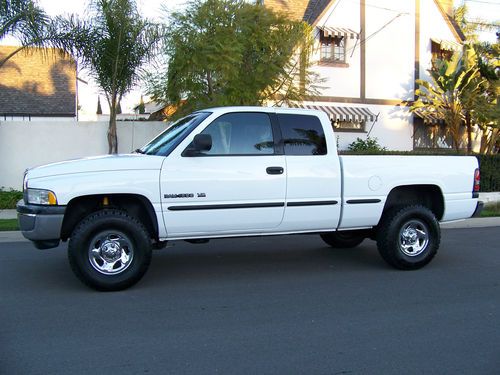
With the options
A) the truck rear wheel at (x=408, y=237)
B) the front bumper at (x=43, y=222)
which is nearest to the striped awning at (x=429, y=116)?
the truck rear wheel at (x=408, y=237)

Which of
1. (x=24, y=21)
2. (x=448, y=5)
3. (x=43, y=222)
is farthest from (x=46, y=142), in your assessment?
(x=448, y=5)

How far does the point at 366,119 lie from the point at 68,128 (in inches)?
406

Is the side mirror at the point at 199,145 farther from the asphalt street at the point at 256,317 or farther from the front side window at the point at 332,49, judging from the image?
the front side window at the point at 332,49

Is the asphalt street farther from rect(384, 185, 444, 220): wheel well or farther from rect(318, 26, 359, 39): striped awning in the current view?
rect(318, 26, 359, 39): striped awning

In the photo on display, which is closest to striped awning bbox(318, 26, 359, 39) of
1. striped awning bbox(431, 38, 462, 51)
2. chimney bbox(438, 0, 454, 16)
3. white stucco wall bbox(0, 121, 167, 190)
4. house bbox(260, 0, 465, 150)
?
house bbox(260, 0, 465, 150)

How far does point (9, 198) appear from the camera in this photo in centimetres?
1302

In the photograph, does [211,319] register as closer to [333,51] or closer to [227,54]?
[227,54]

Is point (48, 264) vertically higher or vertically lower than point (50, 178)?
lower

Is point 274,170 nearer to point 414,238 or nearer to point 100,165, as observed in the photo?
point 100,165

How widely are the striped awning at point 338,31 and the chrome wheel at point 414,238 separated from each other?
12.6 meters

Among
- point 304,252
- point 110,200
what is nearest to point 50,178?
point 110,200

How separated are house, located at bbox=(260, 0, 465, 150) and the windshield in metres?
12.1

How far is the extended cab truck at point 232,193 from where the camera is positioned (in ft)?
19.0

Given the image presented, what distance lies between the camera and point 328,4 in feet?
61.3
